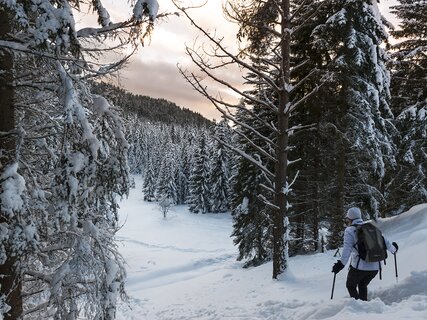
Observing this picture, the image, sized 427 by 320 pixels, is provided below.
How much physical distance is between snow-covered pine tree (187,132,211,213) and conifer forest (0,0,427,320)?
141 feet

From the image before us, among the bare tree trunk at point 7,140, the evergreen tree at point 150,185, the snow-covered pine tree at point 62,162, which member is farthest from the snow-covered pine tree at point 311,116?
the evergreen tree at point 150,185

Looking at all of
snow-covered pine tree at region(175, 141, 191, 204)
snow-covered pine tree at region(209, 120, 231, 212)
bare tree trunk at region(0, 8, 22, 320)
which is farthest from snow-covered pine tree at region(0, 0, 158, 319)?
snow-covered pine tree at region(175, 141, 191, 204)

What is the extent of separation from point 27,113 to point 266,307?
6.04m

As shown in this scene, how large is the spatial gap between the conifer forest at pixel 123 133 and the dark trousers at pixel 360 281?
10.5 ft

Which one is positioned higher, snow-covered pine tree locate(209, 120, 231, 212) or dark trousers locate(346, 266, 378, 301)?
snow-covered pine tree locate(209, 120, 231, 212)

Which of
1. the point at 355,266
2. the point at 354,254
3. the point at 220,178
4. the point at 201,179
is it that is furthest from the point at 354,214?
the point at 201,179

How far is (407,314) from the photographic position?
569 centimetres

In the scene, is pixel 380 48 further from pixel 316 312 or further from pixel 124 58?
pixel 124 58

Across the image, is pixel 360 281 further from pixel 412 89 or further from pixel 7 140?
pixel 412 89

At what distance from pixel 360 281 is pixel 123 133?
15.7 ft

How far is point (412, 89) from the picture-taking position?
1884 centimetres

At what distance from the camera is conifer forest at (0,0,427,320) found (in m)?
4.72

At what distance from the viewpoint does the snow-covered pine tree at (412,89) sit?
55.4 ft

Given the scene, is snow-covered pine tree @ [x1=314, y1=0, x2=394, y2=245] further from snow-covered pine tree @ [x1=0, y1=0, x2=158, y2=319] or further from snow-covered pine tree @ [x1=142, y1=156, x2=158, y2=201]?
snow-covered pine tree @ [x1=142, y1=156, x2=158, y2=201]
